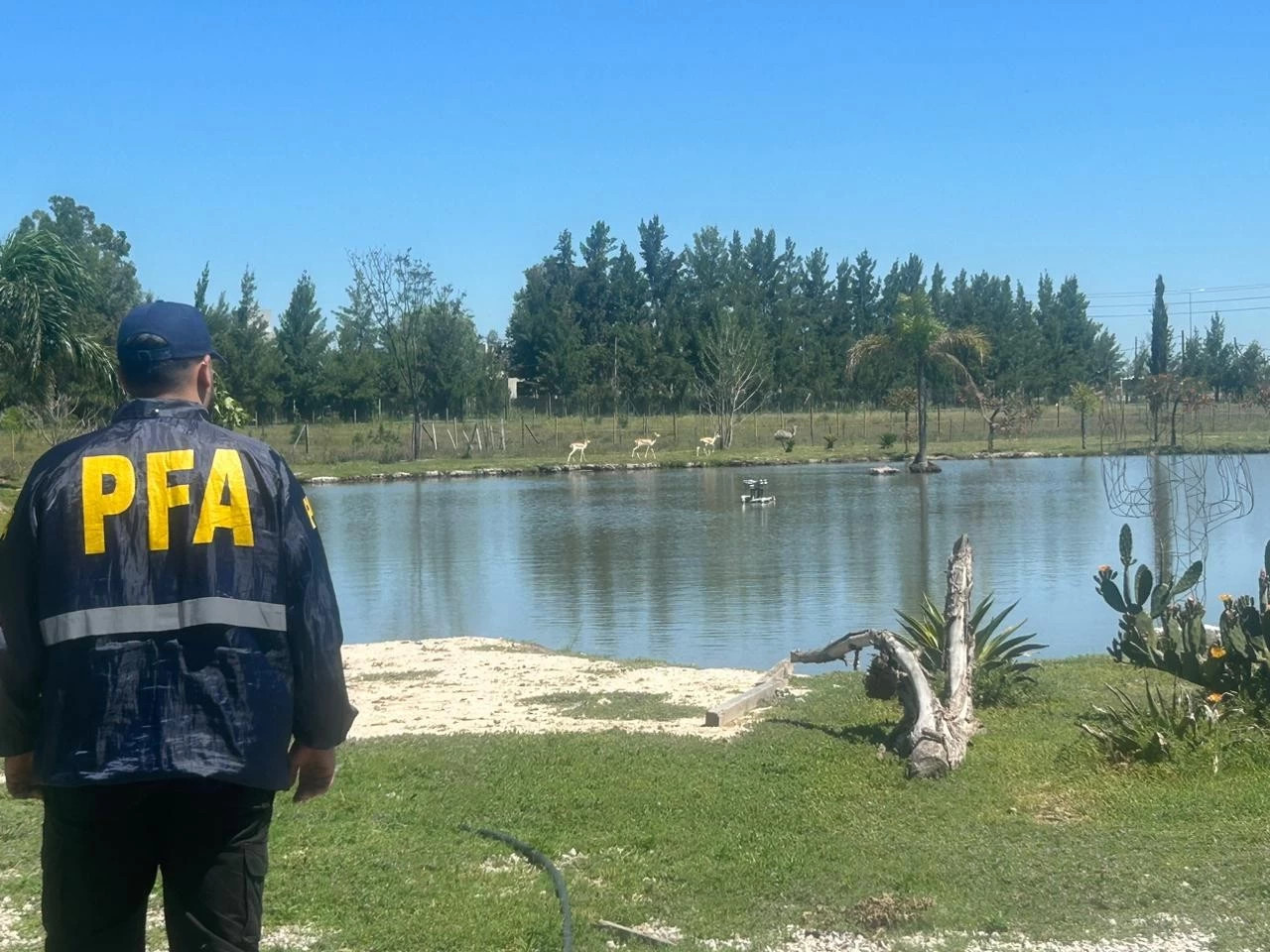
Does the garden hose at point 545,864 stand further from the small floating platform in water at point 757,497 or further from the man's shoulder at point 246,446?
the small floating platform in water at point 757,497

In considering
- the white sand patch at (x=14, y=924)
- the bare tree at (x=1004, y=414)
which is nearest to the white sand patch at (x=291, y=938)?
the white sand patch at (x=14, y=924)

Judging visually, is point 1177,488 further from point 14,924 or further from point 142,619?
point 142,619

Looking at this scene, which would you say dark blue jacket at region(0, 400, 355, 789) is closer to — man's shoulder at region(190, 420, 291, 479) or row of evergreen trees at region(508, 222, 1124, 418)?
man's shoulder at region(190, 420, 291, 479)

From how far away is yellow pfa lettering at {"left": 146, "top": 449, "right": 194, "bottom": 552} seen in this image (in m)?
3.35

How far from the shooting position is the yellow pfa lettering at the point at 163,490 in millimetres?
3346

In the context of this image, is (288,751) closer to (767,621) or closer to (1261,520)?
(767,621)

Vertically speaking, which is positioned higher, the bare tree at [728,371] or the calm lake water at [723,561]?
the bare tree at [728,371]

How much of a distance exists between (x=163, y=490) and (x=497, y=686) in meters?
10.4

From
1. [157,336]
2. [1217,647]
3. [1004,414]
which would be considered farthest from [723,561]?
[1004,414]

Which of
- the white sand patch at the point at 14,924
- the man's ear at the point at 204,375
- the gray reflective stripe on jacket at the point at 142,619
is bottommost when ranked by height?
the white sand patch at the point at 14,924

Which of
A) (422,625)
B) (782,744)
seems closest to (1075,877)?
(782,744)

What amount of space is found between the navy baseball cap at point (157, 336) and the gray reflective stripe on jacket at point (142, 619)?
67 cm

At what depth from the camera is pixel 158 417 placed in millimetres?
3496

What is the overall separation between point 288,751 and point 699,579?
19.9 m
